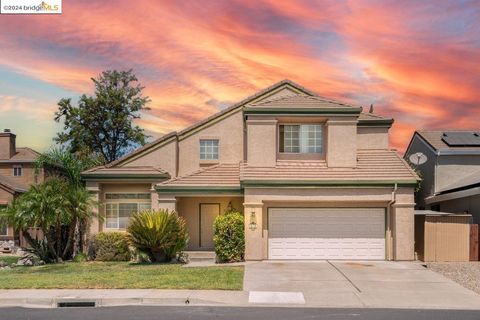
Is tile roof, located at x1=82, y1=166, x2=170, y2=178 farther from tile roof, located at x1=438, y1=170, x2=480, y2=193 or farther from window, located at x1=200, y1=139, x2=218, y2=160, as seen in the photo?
tile roof, located at x1=438, y1=170, x2=480, y2=193

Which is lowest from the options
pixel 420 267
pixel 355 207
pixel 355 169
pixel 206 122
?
pixel 420 267

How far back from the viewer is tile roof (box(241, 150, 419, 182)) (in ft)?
82.3

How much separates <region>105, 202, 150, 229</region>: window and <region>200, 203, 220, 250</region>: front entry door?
2787 mm

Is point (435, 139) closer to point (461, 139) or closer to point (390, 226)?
point (461, 139)

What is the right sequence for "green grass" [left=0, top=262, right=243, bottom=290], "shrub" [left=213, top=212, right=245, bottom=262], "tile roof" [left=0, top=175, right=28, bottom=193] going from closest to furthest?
"green grass" [left=0, top=262, right=243, bottom=290]
"shrub" [left=213, top=212, right=245, bottom=262]
"tile roof" [left=0, top=175, right=28, bottom=193]

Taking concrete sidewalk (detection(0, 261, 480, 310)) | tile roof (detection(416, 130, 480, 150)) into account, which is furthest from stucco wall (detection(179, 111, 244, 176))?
tile roof (detection(416, 130, 480, 150))

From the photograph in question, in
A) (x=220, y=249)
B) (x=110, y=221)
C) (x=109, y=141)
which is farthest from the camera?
(x=109, y=141)

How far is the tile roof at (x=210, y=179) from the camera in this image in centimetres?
2673

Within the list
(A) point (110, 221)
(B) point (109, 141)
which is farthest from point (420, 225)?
(B) point (109, 141)

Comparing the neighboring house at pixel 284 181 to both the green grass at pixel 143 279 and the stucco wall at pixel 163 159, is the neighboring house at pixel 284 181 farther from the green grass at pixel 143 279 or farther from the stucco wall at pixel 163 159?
the green grass at pixel 143 279

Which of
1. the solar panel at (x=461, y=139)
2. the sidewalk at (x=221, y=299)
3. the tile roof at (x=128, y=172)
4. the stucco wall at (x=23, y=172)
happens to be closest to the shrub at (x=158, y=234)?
the tile roof at (x=128, y=172)

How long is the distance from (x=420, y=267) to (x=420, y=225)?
9.43 feet

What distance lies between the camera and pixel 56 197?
27828mm

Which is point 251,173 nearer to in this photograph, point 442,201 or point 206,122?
point 206,122
